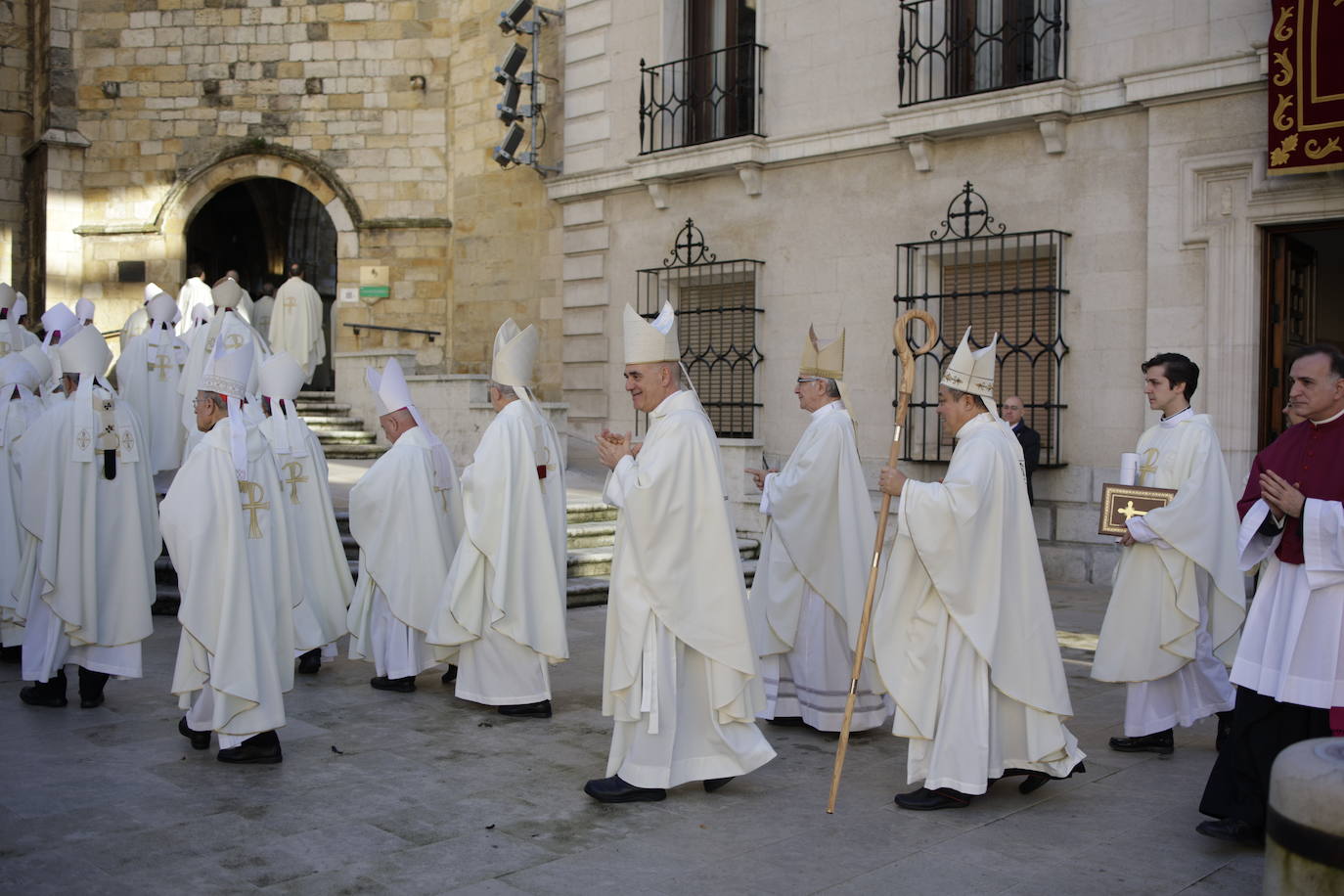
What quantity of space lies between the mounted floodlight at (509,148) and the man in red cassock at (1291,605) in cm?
1262

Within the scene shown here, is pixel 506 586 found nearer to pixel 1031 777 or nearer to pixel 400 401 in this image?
pixel 400 401

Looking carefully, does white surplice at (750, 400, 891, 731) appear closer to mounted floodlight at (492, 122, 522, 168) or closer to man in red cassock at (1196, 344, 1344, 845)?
man in red cassock at (1196, 344, 1344, 845)

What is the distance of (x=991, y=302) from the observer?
12.3 metres

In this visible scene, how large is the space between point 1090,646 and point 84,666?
637 centimetres

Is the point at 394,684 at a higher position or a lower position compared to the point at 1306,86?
lower

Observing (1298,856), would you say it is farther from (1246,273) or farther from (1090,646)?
(1246,273)

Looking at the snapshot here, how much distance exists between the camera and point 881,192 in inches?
510

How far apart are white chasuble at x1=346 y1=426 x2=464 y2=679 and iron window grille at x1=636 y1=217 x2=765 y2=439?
6.55 metres

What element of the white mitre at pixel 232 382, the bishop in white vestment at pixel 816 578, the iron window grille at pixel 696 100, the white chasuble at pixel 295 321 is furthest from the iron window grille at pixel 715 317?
the white mitre at pixel 232 382

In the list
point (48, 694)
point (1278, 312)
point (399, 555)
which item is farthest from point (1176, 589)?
point (48, 694)

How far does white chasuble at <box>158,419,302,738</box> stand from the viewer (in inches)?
225

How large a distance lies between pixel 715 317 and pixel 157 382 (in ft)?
20.5

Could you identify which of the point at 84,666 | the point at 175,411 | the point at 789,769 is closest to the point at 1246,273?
the point at 789,769

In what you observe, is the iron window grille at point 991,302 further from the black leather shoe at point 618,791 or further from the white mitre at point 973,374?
the black leather shoe at point 618,791
